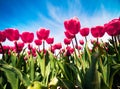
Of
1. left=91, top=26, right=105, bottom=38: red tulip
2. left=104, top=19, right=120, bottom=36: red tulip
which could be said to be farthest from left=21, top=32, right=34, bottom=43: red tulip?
left=104, top=19, right=120, bottom=36: red tulip

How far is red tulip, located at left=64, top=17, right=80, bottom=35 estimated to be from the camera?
304 cm

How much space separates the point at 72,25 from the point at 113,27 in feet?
2.93

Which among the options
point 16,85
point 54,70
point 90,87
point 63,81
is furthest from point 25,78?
point 54,70

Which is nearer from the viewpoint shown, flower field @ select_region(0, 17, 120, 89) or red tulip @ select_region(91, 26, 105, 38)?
flower field @ select_region(0, 17, 120, 89)

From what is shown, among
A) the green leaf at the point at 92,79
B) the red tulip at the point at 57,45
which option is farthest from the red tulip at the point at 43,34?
the red tulip at the point at 57,45

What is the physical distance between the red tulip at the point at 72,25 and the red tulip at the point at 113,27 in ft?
2.49

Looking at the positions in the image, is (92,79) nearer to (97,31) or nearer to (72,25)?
(72,25)

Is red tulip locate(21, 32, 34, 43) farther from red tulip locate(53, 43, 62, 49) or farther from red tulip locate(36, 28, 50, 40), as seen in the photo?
red tulip locate(53, 43, 62, 49)

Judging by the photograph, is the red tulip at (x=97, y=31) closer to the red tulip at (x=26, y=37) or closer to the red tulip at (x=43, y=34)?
the red tulip at (x=43, y=34)

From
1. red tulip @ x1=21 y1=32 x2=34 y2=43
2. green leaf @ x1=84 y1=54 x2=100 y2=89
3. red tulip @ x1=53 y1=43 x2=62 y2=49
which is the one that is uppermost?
red tulip @ x1=21 y1=32 x2=34 y2=43

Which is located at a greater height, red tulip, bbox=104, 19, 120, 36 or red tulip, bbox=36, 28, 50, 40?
red tulip, bbox=36, 28, 50, 40

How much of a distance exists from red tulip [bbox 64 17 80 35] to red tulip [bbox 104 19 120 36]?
760 millimetres

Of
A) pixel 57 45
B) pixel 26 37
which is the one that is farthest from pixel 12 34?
pixel 57 45

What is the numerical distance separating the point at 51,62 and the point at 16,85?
1.44m
